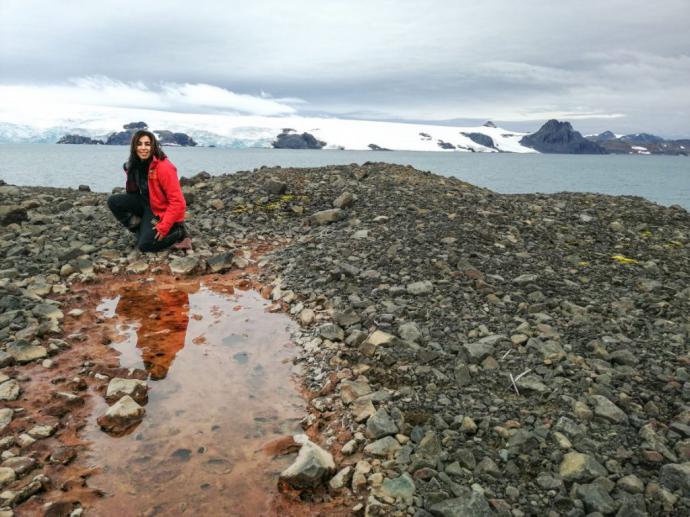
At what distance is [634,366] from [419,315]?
2.82 meters

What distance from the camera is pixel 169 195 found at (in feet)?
34.9

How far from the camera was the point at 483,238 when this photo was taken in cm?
1045

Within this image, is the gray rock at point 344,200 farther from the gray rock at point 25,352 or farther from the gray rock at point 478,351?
the gray rock at point 25,352

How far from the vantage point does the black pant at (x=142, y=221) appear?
1085cm

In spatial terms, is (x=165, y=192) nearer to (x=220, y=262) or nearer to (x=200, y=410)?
(x=220, y=262)

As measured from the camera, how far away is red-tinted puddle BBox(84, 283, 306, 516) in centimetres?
429

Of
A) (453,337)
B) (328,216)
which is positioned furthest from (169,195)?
(453,337)

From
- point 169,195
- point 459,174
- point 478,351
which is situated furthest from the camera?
point 459,174

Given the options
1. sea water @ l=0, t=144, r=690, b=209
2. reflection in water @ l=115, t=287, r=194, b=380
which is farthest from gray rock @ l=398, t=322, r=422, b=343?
Answer: sea water @ l=0, t=144, r=690, b=209

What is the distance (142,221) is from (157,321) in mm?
4057

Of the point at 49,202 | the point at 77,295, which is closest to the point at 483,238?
the point at 77,295

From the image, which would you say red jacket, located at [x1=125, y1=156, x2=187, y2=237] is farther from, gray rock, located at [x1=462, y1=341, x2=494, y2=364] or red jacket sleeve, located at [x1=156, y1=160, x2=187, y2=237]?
gray rock, located at [x1=462, y1=341, x2=494, y2=364]

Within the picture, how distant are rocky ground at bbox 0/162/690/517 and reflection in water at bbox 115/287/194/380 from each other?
3.41 feet

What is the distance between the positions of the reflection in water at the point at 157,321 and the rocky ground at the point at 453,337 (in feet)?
3.41
